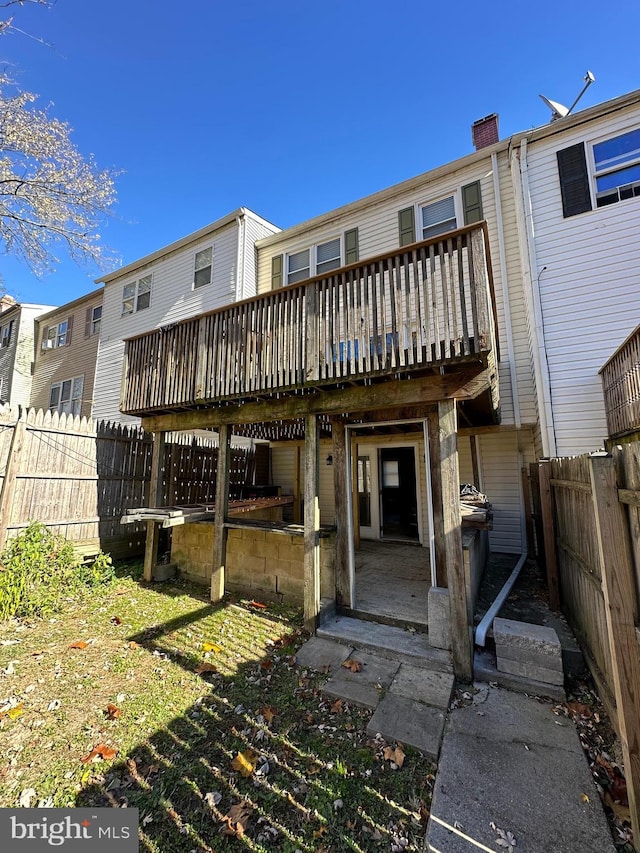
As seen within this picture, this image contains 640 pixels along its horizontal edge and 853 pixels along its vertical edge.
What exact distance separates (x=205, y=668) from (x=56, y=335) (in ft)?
58.1

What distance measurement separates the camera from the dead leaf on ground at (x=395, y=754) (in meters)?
2.46

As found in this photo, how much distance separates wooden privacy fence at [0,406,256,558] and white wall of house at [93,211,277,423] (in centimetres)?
404

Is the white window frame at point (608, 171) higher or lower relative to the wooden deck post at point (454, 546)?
higher

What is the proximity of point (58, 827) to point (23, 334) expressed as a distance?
68.1 ft

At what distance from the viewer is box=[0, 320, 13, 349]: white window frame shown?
17516 millimetres

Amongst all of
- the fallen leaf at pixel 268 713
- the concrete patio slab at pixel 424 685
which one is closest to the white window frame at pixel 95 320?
the fallen leaf at pixel 268 713

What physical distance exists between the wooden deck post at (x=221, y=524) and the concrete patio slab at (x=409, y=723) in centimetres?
317

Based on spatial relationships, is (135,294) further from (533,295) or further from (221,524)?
(533,295)

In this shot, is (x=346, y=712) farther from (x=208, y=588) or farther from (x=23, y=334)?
(x=23, y=334)

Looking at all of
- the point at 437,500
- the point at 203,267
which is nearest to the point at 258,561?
the point at 437,500

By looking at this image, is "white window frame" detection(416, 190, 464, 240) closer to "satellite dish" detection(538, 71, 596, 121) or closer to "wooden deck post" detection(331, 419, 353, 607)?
"satellite dish" detection(538, 71, 596, 121)

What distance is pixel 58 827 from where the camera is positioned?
2018 mm

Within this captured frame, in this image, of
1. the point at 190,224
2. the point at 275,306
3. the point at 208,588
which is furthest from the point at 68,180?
the point at 208,588

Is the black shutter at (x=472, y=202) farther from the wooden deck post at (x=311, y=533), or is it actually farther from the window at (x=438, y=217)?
the wooden deck post at (x=311, y=533)
